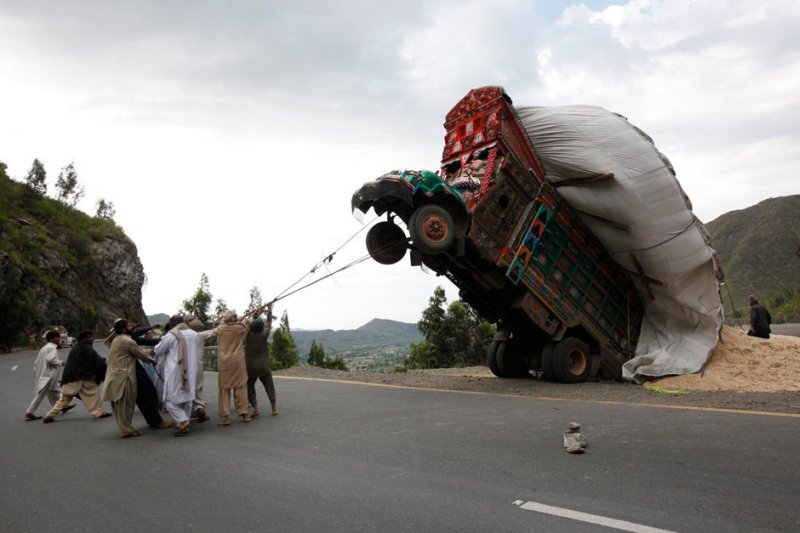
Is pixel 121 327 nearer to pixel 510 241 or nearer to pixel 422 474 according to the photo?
pixel 422 474

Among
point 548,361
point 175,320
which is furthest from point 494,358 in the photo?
point 175,320

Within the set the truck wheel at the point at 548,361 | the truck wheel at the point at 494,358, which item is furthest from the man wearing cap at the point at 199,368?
the truck wheel at the point at 494,358

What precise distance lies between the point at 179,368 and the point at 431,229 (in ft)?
13.8

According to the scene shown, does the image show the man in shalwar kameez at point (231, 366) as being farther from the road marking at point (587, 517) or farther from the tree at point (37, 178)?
the tree at point (37, 178)

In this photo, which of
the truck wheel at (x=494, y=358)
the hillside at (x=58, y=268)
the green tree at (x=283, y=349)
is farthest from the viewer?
the green tree at (x=283, y=349)

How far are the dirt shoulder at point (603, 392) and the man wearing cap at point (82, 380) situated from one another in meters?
5.06

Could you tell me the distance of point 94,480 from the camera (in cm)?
487

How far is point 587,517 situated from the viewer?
3.45 metres

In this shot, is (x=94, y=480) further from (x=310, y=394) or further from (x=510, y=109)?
(x=510, y=109)

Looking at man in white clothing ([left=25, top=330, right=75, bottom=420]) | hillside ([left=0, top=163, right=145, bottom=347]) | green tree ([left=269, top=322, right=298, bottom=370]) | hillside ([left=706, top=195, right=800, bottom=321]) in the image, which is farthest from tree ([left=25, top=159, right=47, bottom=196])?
hillside ([left=706, top=195, right=800, bottom=321])

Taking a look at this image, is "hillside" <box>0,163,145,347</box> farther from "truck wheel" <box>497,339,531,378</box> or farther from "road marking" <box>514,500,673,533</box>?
"road marking" <box>514,500,673,533</box>

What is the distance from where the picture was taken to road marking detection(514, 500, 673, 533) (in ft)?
10.6

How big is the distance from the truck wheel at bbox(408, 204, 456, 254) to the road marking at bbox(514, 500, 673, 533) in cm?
529

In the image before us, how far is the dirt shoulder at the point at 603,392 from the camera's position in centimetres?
691
